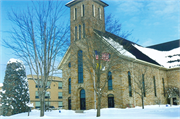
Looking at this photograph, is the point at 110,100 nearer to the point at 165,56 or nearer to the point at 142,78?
the point at 142,78

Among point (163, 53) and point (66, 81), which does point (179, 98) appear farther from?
point (66, 81)

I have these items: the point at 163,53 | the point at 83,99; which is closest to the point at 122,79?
the point at 83,99

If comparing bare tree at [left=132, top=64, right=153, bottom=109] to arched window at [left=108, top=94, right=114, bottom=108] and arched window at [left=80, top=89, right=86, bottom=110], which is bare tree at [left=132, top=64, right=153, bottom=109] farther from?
arched window at [left=80, top=89, right=86, bottom=110]

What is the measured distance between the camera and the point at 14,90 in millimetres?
16766

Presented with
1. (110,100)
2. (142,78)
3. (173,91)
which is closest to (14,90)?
(110,100)

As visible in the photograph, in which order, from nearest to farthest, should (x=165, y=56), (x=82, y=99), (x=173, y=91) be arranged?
(x=82, y=99) < (x=173, y=91) < (x=165, y=56)

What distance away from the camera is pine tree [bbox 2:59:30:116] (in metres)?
16.5

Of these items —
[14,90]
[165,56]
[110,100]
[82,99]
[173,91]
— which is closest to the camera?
[14,90]

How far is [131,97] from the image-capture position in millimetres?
27250

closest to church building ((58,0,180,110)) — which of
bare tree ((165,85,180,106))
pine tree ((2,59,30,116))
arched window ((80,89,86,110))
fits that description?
arched window ((80,89,86,110))

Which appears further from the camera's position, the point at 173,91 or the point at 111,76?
the point at 173,91

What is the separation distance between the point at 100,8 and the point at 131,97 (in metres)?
14.7

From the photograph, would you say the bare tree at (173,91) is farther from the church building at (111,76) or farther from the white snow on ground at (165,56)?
the white snow on ground at (165,56)

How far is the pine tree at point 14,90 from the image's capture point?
1648 centimetres
